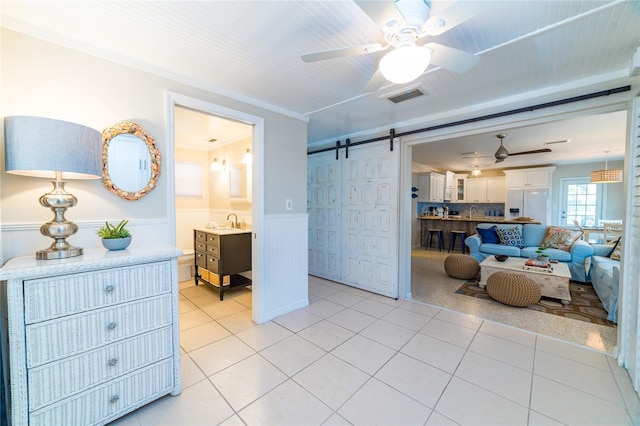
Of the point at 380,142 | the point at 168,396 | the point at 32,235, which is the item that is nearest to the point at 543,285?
the point at 380,142

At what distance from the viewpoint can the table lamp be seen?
1.22 metres

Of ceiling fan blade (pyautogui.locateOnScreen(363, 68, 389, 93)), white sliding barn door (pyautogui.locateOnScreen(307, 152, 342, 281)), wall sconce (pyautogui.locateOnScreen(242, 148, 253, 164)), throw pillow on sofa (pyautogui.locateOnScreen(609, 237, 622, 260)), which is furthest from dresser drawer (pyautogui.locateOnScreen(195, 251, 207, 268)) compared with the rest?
throw pillow on sofa (pyautogui.locateOnScreen(609, 237, 622, 260))

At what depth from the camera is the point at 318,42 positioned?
1.68m

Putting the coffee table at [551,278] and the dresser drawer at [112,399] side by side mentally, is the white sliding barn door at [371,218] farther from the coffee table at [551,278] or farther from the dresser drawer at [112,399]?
the dresser drawer at [112,399]

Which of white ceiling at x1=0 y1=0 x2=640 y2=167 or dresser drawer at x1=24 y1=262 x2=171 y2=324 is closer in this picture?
dresser drawer at x1=24 y1=262 x2=171 y2=324

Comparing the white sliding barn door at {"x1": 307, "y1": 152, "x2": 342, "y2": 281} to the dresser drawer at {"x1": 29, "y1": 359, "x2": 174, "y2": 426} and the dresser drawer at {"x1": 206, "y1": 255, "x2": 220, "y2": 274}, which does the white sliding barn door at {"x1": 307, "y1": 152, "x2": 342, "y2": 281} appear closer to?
the dresser drawer at {"x1": 206, "y1": 255, "x2": 220, "y2": 274}

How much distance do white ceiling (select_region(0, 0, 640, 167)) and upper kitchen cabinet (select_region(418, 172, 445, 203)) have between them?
472 cm

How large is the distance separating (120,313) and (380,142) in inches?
132

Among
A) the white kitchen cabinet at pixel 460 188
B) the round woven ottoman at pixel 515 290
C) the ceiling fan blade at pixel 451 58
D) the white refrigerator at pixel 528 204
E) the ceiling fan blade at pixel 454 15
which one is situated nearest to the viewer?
the ceiling fan blade at pixel 454 15

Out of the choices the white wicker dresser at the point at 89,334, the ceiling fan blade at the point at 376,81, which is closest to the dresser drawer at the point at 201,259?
the white wicker dresser at the point at 89,334

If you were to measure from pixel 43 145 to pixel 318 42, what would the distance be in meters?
1.67

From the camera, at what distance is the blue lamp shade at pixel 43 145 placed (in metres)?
1.22

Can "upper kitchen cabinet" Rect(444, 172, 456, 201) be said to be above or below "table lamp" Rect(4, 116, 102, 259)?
above

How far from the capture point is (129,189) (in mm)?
1845
